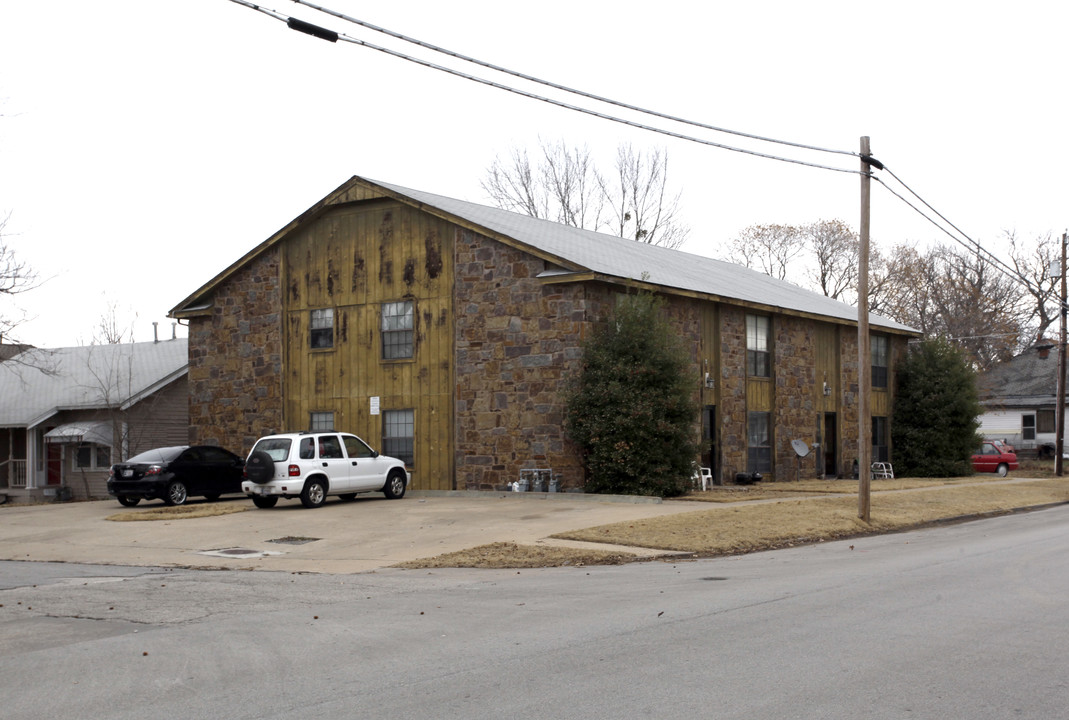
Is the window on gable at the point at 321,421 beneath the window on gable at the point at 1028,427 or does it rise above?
above

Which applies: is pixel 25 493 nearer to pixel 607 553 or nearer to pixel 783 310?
pixel 783 310

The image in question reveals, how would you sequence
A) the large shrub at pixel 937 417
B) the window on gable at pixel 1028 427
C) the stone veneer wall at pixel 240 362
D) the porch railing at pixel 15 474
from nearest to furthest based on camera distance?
1. the stone veneer wall at pixel 240 362
2. the large shrub at pixel 937 417
3. the porch railing at pixel 15 474
4. the window on gable at pixel 1028 427

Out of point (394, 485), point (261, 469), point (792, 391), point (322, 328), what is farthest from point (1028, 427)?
point (261, 469)

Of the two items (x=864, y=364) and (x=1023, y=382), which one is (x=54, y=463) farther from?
(x=1023, y=382)

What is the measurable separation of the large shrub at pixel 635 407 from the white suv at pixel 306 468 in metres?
4.88

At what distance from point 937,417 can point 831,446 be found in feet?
15.6

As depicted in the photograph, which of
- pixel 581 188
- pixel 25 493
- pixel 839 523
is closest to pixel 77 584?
pixel 839 523

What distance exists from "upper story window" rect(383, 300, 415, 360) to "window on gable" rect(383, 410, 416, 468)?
1.53m

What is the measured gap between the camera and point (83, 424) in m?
38.1

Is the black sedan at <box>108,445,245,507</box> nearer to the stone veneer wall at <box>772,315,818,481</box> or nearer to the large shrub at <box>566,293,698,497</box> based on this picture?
the large shrub at <box>566,293,698,497</box>

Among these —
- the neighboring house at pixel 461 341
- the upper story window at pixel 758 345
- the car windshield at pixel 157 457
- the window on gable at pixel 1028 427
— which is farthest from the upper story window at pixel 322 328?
the window on gable at pixel 1028 427

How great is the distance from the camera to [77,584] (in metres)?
13.3

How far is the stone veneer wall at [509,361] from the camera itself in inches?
968

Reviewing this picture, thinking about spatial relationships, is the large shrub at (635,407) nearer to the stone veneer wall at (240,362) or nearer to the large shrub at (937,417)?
the stone veneer wall at (240,362)
